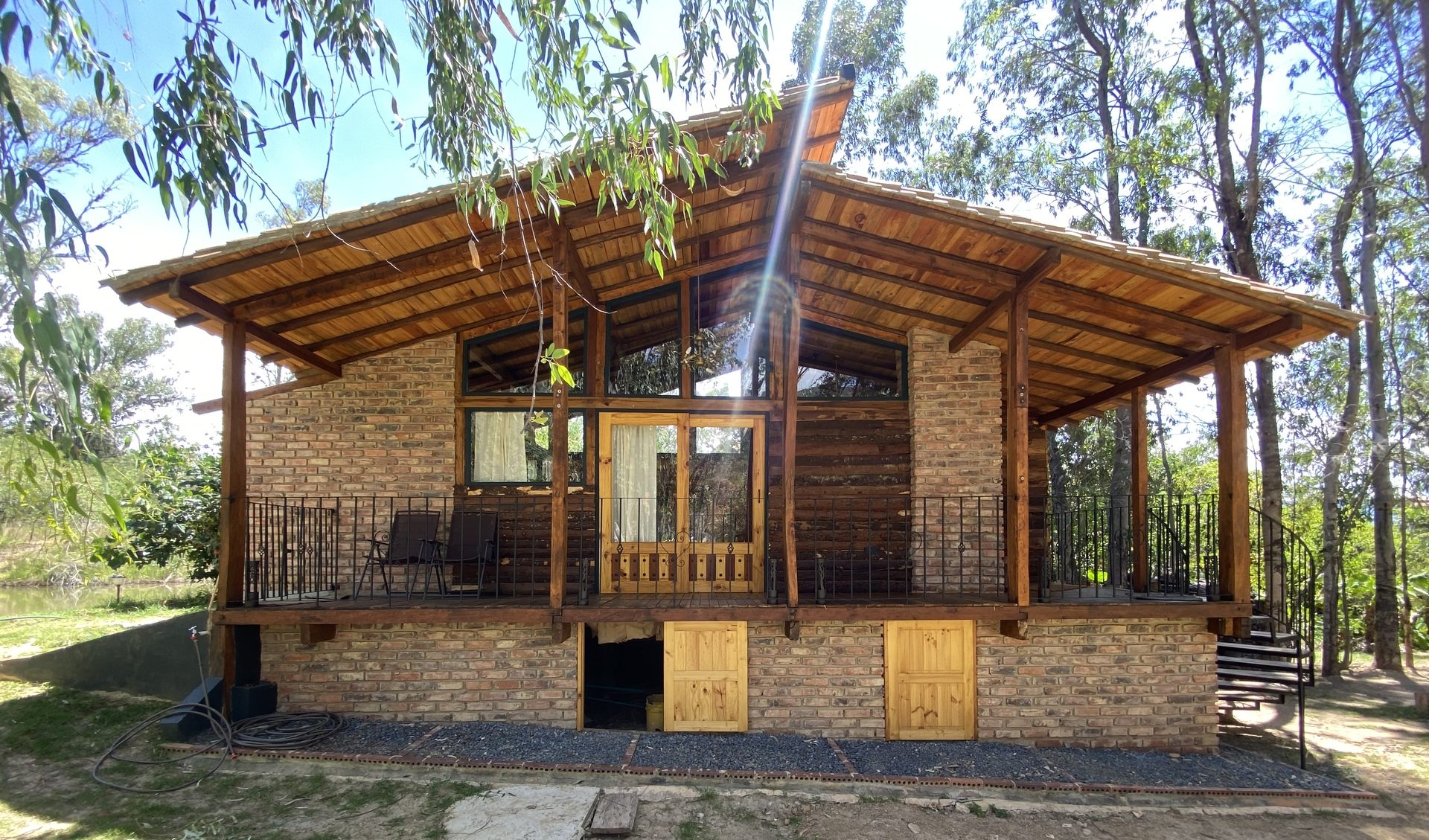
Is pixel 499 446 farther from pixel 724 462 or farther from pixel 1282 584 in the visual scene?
pixel 1282 584

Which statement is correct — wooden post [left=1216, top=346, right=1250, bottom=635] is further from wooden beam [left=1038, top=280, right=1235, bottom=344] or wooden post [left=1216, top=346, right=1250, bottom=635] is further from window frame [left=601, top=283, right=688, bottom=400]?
window frame [left=601, top=283, right=688, bottom=400]

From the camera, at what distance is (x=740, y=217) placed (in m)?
6.96

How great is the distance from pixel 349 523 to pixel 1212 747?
7.82m

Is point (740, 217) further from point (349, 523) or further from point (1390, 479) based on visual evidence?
point (1390, 479)

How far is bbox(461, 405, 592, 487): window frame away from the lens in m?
7.34

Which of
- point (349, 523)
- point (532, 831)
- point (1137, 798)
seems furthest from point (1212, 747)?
point (349, 523)

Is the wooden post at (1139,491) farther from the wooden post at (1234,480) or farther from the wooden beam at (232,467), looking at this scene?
the wooden beam at (232,467)

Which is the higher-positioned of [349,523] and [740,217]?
[740,217]

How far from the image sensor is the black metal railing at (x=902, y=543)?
290 inches

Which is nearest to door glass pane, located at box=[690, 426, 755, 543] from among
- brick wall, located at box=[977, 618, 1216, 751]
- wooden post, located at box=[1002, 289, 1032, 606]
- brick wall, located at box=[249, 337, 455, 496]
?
brick wall, located at box=[249, 337, 455, 496]

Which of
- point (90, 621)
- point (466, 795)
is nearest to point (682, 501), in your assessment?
point (466, 795)

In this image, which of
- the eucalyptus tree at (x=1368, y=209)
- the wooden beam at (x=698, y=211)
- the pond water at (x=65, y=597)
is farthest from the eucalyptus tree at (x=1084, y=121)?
the pond water at (x=65, y=597)

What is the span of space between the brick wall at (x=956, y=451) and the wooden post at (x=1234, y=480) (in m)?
1.84

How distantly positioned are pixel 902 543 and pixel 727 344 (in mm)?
2698
